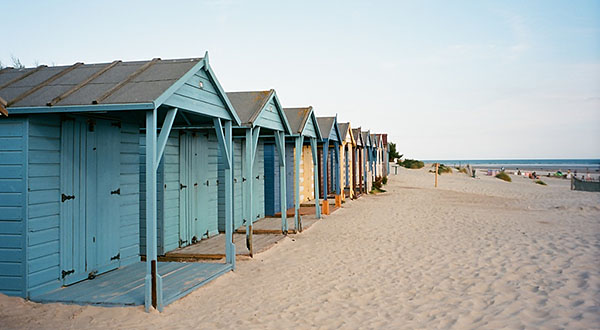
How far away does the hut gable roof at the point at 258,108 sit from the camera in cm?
818

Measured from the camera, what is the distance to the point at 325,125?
15.3m

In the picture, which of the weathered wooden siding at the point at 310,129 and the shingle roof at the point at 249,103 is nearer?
the shingle roof at the point at 249,103

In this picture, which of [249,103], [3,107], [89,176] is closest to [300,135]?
[249,103]

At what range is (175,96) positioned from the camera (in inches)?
206

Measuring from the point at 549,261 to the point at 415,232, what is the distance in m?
3.44

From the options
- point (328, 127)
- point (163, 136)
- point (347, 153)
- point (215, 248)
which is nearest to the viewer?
point (163, 136)

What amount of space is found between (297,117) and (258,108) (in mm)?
3084

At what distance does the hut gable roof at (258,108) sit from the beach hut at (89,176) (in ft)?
4.44

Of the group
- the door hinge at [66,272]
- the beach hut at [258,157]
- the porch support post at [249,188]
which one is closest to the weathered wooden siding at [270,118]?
the beach hut at [258,157]

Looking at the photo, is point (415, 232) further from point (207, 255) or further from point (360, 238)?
point (207, 255)

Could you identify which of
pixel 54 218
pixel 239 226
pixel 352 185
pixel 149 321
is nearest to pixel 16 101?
pixel 54 218

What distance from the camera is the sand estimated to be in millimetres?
4504

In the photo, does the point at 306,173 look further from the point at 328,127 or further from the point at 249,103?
the point at 249,103

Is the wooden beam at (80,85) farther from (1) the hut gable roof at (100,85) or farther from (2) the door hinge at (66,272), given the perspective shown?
(2) the door hinge at (66,272)
